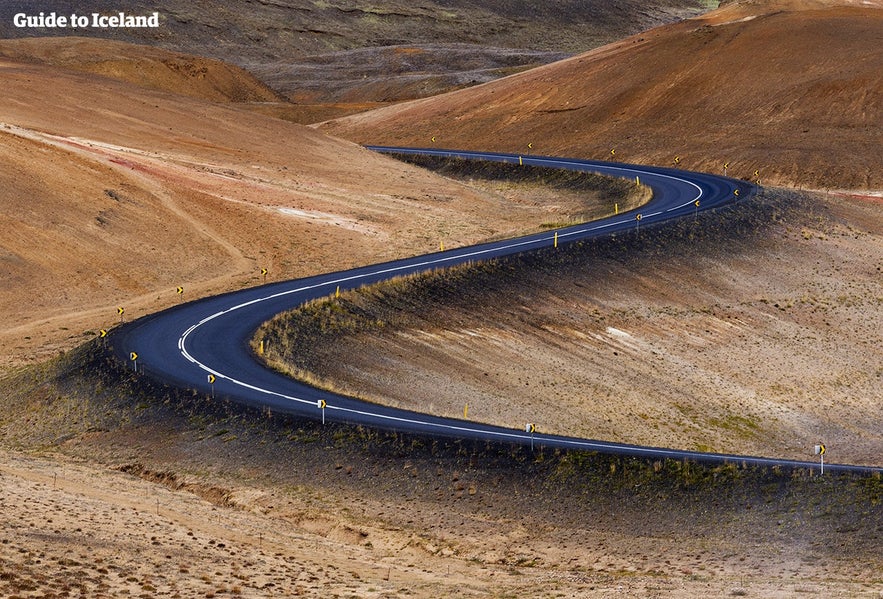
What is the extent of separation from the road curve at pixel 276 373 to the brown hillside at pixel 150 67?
69.2 meters

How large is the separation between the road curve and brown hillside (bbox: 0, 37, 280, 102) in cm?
6916

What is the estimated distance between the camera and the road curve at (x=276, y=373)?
96.0ft

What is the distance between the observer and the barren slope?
50625 millimetres

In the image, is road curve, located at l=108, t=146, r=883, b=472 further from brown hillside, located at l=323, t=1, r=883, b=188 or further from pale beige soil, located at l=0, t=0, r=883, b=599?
brown hillside, located at l=323, t=1, r=883, b=188

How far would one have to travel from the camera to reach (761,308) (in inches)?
2015

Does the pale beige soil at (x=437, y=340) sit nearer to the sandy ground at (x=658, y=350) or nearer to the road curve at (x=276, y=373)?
the sandy ground at (x=658, y=350)

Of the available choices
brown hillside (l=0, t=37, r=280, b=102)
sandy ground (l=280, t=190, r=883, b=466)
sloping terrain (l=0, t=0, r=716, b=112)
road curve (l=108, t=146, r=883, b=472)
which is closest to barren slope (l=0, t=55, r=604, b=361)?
road curve (l=108, t=146, r=883, b=472)

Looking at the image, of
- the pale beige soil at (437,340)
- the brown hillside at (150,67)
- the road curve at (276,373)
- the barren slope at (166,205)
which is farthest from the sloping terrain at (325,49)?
the road curve at (276,373)

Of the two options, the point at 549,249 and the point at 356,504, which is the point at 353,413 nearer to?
the point at 356,504

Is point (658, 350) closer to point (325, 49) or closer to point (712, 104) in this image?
point (712, 104)

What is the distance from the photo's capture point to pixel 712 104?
324 feet

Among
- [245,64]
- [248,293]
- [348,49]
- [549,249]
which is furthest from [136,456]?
[348,49]

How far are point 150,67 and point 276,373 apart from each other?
94.5 m

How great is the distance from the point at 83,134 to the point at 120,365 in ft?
133
